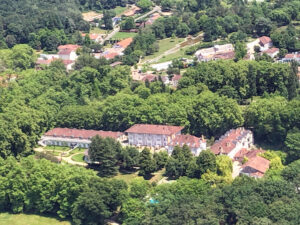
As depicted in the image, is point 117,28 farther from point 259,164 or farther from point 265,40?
point 259,164

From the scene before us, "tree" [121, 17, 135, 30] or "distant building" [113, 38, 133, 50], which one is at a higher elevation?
"distant building" [113, 38, 133, 50]

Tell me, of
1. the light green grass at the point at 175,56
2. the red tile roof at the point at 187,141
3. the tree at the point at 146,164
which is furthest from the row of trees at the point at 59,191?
the light green grass at the point at 175,56

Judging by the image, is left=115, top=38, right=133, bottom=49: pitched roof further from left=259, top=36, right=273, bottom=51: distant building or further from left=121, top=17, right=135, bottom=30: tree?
left=259, top=36, right=273, bottom=51: distant building

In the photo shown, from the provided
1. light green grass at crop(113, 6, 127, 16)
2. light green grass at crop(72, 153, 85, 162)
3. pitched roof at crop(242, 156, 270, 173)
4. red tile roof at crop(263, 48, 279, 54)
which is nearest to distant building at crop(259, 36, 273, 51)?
red tile roof at crop(263, 48, 279, 54)

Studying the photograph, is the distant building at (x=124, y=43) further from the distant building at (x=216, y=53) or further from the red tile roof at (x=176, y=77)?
the red tile roof at (x=176, y=77)

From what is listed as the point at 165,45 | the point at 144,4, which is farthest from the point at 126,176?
the point at 144,4

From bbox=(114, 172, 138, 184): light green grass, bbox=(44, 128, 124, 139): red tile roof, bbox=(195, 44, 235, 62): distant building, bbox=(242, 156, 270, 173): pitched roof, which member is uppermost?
bbox=(242, 156, 270, 173): pitched roof

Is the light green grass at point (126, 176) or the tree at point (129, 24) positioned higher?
the light green grass at point (126, 176)
